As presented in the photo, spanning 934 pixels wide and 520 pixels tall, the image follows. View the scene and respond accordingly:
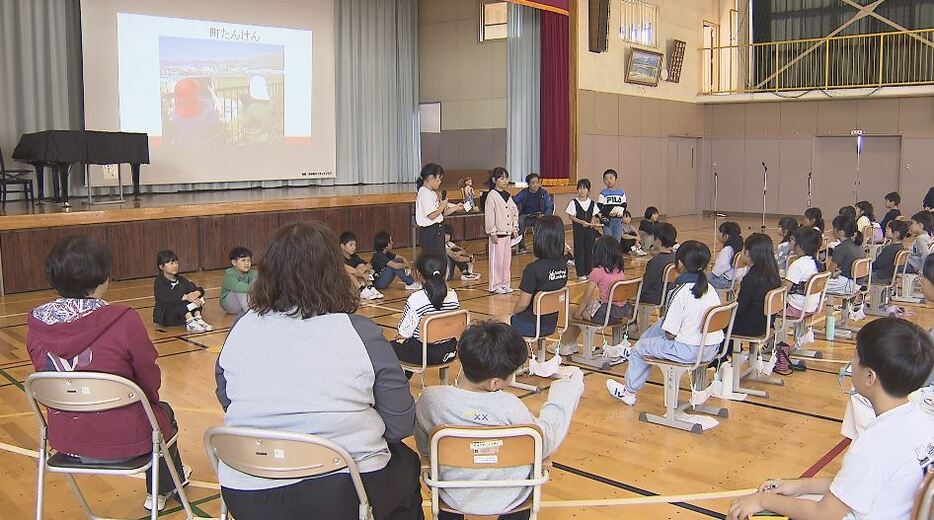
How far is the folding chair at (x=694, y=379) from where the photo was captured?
15.7ft

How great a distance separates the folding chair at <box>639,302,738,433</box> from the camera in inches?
188

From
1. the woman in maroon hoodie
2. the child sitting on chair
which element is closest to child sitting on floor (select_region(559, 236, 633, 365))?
the child sitting on chair

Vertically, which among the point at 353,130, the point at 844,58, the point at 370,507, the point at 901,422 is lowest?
the point at 370,507

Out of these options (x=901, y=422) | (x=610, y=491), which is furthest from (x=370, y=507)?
(x=610, y=491)

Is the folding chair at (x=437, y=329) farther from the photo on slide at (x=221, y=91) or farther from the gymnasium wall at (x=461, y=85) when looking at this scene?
the gymnasium wall at (x=461, y=85)

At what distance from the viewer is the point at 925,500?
207cm

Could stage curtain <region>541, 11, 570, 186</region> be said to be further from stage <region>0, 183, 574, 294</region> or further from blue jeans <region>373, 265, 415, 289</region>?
blue jeans <region>373, 265, 415, 289</region>

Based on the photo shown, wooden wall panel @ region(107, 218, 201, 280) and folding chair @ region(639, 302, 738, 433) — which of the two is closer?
folding chair @ region(639, 302, 738, 433)

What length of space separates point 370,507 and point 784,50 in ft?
59.9

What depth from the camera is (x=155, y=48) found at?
1280 cm

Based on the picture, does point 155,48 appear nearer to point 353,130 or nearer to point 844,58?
point 353,130

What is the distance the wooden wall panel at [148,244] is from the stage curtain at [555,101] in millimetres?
7149

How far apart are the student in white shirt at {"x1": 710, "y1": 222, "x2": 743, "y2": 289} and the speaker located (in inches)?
357

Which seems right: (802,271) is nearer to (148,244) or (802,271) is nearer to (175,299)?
(175,299)
